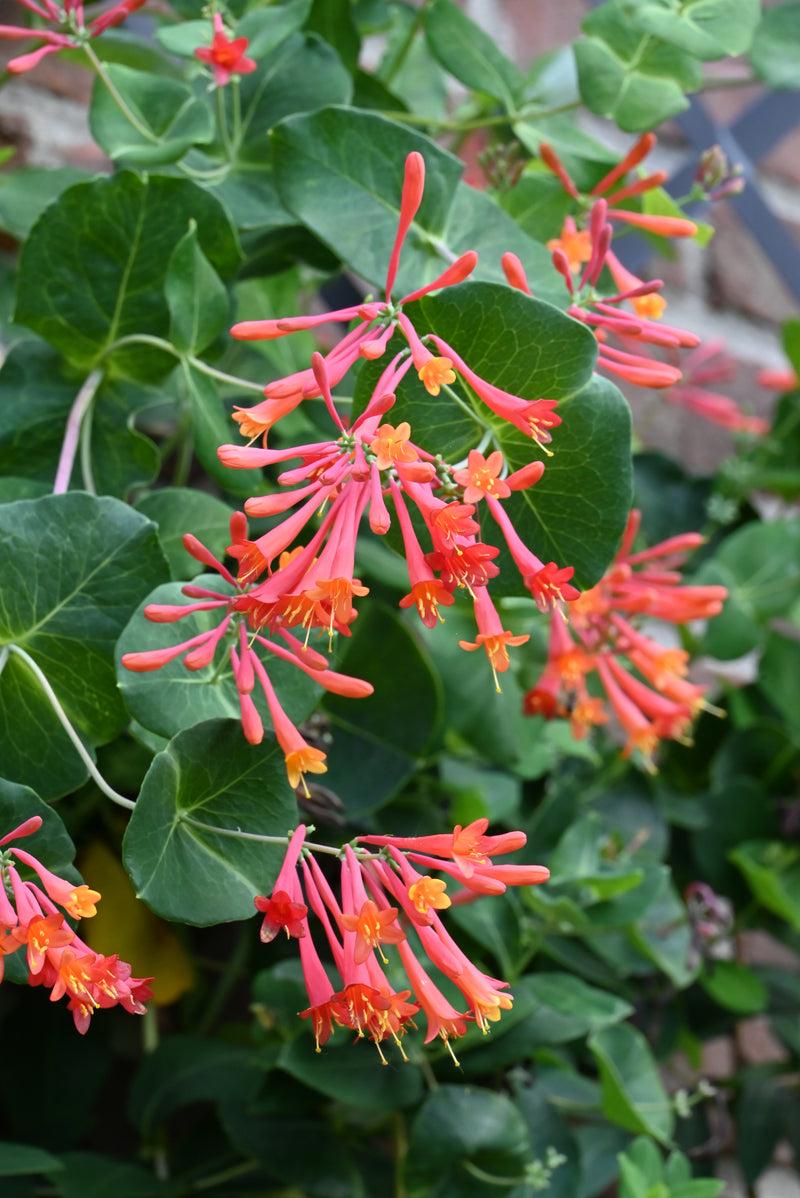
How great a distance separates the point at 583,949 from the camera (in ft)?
1.97

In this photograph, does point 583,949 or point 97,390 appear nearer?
point 97,390

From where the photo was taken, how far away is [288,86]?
0.48 m

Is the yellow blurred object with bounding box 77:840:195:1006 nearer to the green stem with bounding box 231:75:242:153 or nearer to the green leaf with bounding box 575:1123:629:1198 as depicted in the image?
the green leaf with bounding box 575:1123:629:1198

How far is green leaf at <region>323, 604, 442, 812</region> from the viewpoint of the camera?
462 mm

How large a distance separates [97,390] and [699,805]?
47cm

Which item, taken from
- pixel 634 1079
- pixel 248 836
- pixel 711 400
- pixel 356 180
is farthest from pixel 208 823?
pixel 711 400

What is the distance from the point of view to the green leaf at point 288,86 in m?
0.47

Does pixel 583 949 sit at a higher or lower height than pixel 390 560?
lower

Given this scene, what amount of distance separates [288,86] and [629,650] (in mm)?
297

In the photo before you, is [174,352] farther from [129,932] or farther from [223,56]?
[129,932]

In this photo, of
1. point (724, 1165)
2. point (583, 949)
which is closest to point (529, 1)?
point (583, 949)

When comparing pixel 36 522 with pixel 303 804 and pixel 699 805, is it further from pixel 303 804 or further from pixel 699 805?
pixel 699 805

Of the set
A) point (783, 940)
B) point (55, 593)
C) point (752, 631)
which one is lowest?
point (783, 940)

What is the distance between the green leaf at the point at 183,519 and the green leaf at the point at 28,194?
20 centimetres
